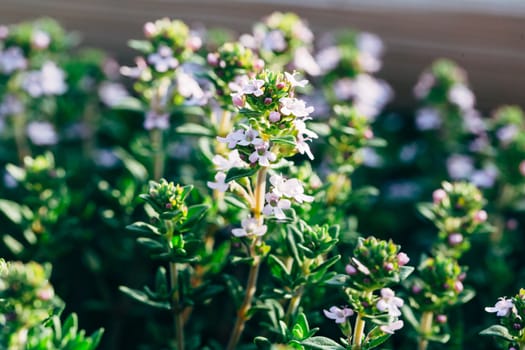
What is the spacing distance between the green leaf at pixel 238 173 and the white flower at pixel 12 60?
1.40 m

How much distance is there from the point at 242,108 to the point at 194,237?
0.46 meters

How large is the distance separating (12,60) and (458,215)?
6.25 ft

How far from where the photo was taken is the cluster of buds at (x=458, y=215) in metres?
2.26

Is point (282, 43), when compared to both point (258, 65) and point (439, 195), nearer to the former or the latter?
point (258, 65)

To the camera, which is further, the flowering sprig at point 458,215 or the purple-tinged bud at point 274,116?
the flowering sprig at point 458,215

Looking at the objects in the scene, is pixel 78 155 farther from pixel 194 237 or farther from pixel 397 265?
pixel 397 265

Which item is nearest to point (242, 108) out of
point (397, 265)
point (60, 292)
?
point (397, 265)

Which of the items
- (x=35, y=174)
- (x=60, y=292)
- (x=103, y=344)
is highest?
(x=35, y=174)

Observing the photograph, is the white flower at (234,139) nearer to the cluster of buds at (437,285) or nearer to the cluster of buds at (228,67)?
the cluster of buds at (228,67)

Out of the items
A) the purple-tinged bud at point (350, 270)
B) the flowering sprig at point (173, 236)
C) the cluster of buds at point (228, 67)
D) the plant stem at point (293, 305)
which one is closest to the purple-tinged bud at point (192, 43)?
the cluster of buds at point (228, 67)

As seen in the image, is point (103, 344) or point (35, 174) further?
point (103, 344)

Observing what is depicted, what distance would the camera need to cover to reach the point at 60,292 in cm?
251

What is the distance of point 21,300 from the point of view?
1.52 metres

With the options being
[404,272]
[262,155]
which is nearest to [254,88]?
[262,155]
